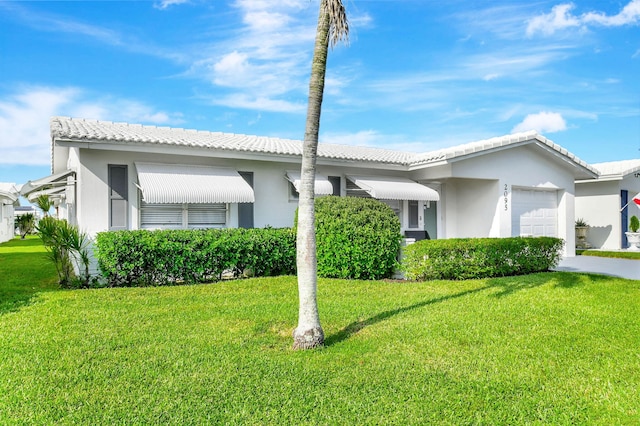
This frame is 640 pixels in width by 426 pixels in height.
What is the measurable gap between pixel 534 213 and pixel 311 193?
18096 mm

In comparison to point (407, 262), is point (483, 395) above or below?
below

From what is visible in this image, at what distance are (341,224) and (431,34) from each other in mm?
8639

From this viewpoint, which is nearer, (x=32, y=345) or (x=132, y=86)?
(x=32, y=345)

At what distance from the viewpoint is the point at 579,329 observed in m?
8.47

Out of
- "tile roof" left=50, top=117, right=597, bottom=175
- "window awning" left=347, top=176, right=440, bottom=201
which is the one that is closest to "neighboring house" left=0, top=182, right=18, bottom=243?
"tile roof" left=50, top=117, right=597, bottom=175

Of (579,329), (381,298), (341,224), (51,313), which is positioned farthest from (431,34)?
(51,313)

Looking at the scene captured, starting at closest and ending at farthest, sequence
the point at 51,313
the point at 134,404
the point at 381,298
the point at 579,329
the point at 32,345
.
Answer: the point at 134,404 → the point at 32,345 → the point at 579,329 → the point at 51,313 → the point at 381,298

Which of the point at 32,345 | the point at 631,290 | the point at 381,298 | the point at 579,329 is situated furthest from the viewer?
the point at 631,290

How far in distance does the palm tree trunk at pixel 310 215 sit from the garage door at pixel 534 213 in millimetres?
16191

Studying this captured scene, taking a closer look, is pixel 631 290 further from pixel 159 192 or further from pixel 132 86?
pixel 132 86

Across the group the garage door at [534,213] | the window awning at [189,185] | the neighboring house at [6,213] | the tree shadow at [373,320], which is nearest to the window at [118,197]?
the window awning at [189,185]

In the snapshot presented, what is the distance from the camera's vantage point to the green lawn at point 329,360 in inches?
204

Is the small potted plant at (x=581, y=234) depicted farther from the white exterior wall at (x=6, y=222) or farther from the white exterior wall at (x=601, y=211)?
the white exterior wall at (x=6, y=222)

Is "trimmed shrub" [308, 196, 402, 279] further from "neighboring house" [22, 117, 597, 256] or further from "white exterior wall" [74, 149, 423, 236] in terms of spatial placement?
"white exterior wall" [74, 149, 423, 236]
